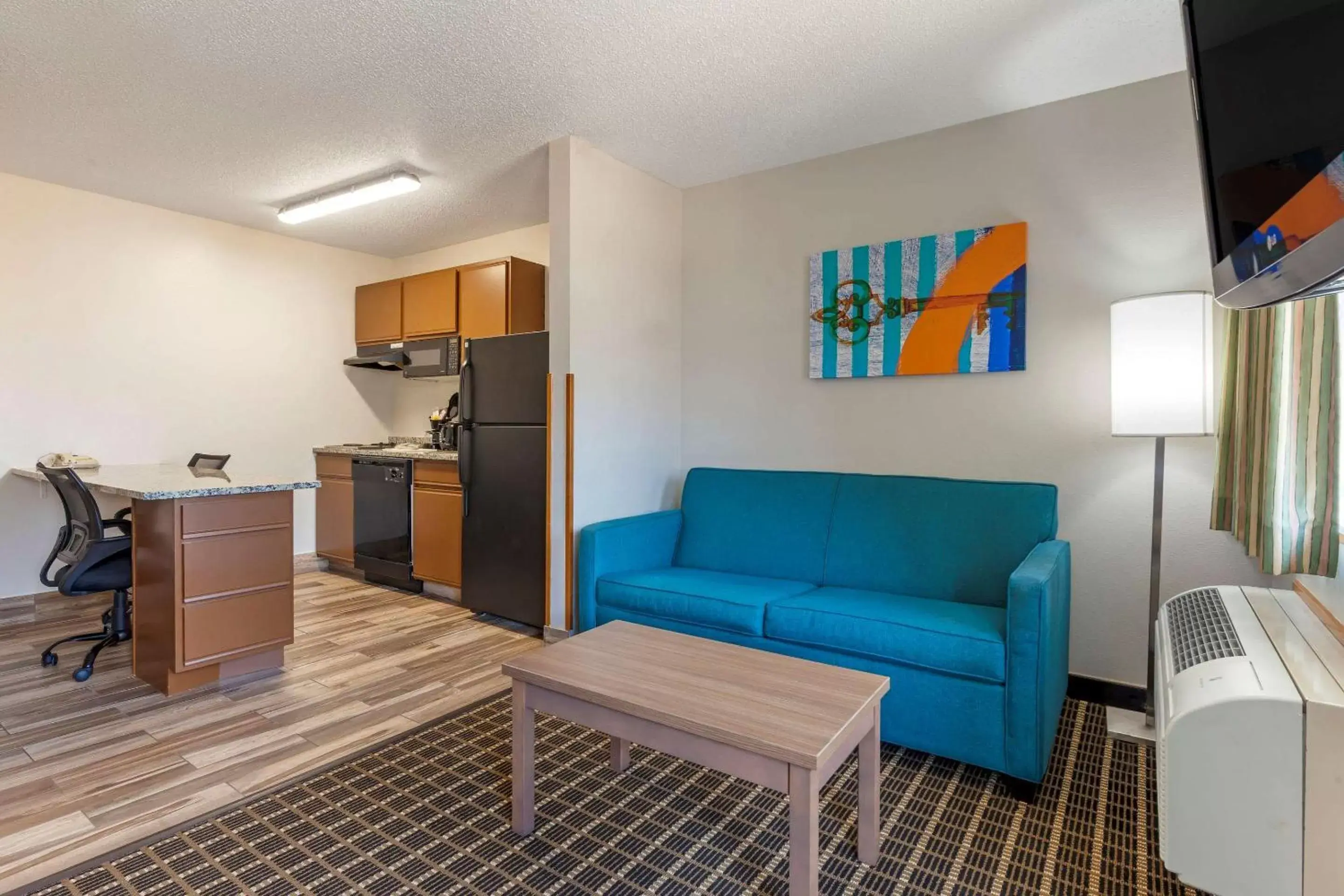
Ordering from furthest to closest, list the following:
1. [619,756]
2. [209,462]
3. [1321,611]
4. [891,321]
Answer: [209,462] → [891,321] → [619,756] → [1321,611]

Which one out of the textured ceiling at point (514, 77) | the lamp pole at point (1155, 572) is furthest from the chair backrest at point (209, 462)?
the lamp pole at point (1155, 572)

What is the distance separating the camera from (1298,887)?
1.11 meters

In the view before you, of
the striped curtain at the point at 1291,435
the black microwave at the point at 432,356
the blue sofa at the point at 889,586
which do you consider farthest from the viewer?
the black microwave at the point at 432,356

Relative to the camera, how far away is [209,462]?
13.7 feet

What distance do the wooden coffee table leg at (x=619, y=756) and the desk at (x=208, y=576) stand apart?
5.62ft

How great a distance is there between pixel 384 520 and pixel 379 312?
5.77 ft

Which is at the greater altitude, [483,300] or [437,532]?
[483,300]

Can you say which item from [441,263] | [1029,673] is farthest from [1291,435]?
[441,263]

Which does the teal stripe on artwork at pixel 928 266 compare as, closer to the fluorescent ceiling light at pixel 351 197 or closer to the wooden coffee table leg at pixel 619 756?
the wooden coffee table leg at pixel 619 756

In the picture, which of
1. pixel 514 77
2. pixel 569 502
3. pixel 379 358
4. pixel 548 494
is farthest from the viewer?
pixel 379 358

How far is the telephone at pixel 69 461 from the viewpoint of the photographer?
370cm

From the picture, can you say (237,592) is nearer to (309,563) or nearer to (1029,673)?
(309,563)

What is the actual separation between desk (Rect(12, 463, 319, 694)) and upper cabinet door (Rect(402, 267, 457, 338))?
202 centimetres

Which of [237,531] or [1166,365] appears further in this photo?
[237,531]
